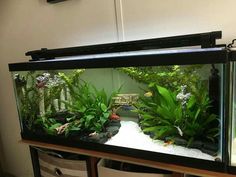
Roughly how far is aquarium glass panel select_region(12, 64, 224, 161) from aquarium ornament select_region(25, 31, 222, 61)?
17cm

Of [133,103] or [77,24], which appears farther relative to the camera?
[77,24]

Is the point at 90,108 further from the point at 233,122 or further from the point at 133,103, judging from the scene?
the point at 233,122

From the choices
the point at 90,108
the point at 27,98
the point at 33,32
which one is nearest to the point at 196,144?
the point at 90,108

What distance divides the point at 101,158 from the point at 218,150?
602 millimetres

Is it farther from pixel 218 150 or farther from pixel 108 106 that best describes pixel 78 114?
pixel 218 150

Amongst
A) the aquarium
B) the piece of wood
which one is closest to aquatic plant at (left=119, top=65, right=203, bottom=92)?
the aquarium

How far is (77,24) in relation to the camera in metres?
1.62

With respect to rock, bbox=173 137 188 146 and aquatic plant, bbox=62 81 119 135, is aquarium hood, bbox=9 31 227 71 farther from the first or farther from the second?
rock, bbox=173 137 188 146

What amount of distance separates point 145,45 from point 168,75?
0.87ft

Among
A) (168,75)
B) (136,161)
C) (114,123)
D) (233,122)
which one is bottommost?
(136,161)

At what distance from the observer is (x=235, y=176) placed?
95cm

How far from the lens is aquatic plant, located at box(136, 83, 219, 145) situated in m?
1.02

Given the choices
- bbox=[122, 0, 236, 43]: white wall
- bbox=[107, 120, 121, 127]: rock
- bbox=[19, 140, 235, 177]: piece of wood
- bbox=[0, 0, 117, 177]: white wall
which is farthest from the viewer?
bbox=[0, 0, 117, 177]: white wall

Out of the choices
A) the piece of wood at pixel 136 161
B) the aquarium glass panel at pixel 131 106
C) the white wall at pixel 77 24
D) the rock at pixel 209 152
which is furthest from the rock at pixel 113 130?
the white wall at pixel 77 24
